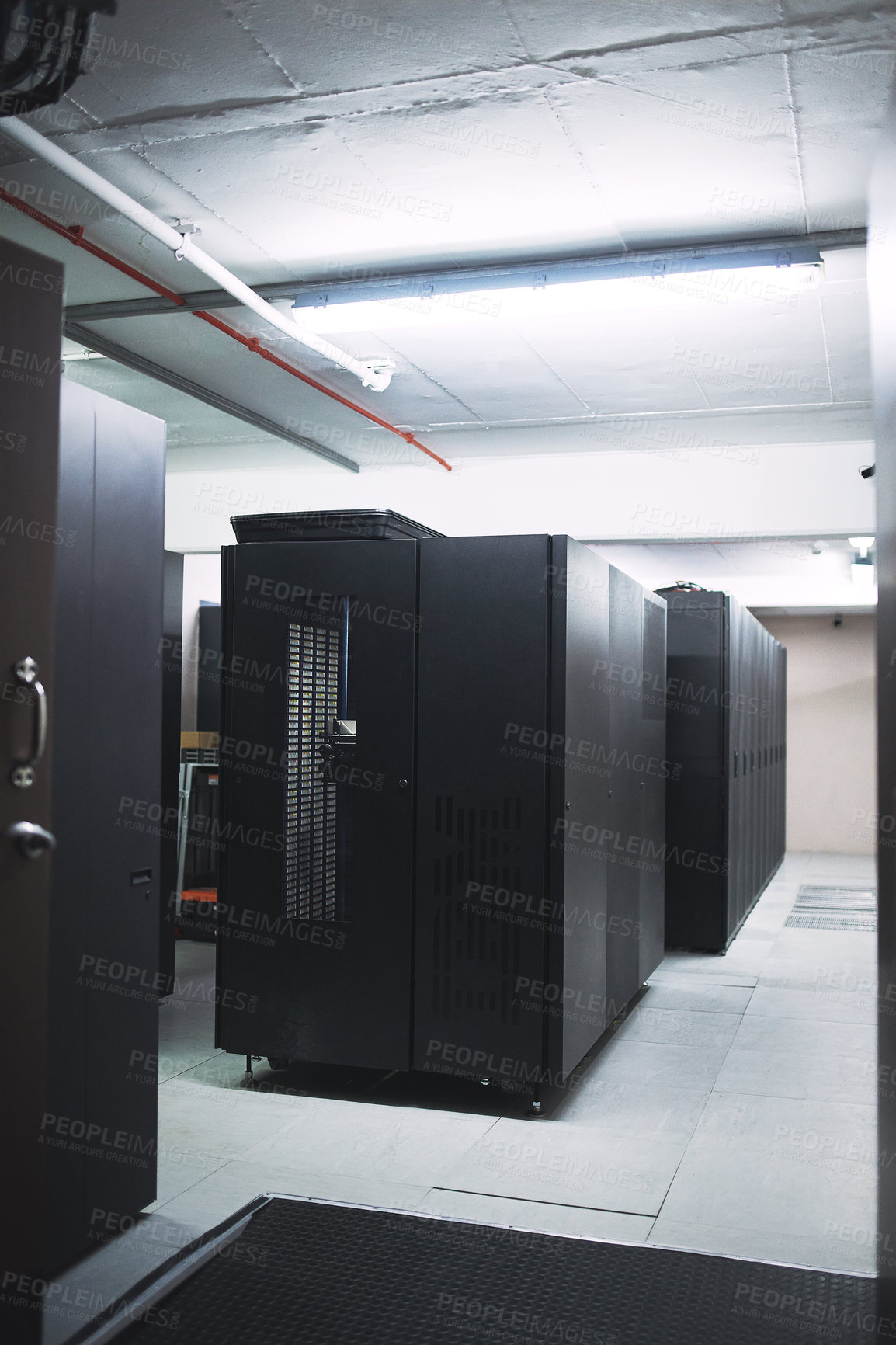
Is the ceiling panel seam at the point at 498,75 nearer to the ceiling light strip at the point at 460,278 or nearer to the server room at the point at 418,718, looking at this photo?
the server room at the point at 418,718

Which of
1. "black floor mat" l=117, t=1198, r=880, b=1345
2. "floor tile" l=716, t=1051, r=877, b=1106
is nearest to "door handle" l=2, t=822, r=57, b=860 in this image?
"black floor mat" l=117, t=1198, r=880, b=1345

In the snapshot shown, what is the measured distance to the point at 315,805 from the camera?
4.21m

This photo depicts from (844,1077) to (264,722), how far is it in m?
2.60

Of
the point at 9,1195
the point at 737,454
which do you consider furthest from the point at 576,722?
the point at 737,454

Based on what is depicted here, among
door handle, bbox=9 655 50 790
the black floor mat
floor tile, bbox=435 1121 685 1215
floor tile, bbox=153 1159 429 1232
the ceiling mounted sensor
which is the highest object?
the ceiling mounted sensor

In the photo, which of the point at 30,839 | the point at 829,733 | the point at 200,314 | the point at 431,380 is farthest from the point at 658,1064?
the point at 829,733

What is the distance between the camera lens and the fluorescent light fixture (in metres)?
4.62

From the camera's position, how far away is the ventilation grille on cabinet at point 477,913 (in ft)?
12.8

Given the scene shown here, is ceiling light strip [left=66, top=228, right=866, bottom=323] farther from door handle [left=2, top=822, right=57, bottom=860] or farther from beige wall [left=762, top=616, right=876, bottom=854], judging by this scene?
beige wall [left=762, top=616, right=876, bottom=854]

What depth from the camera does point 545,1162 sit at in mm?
3455

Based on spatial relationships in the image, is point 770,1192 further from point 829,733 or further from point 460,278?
point 829,733

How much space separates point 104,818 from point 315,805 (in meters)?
1.44

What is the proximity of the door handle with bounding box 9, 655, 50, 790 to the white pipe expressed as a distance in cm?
226

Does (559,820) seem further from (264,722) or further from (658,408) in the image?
(658,408)
